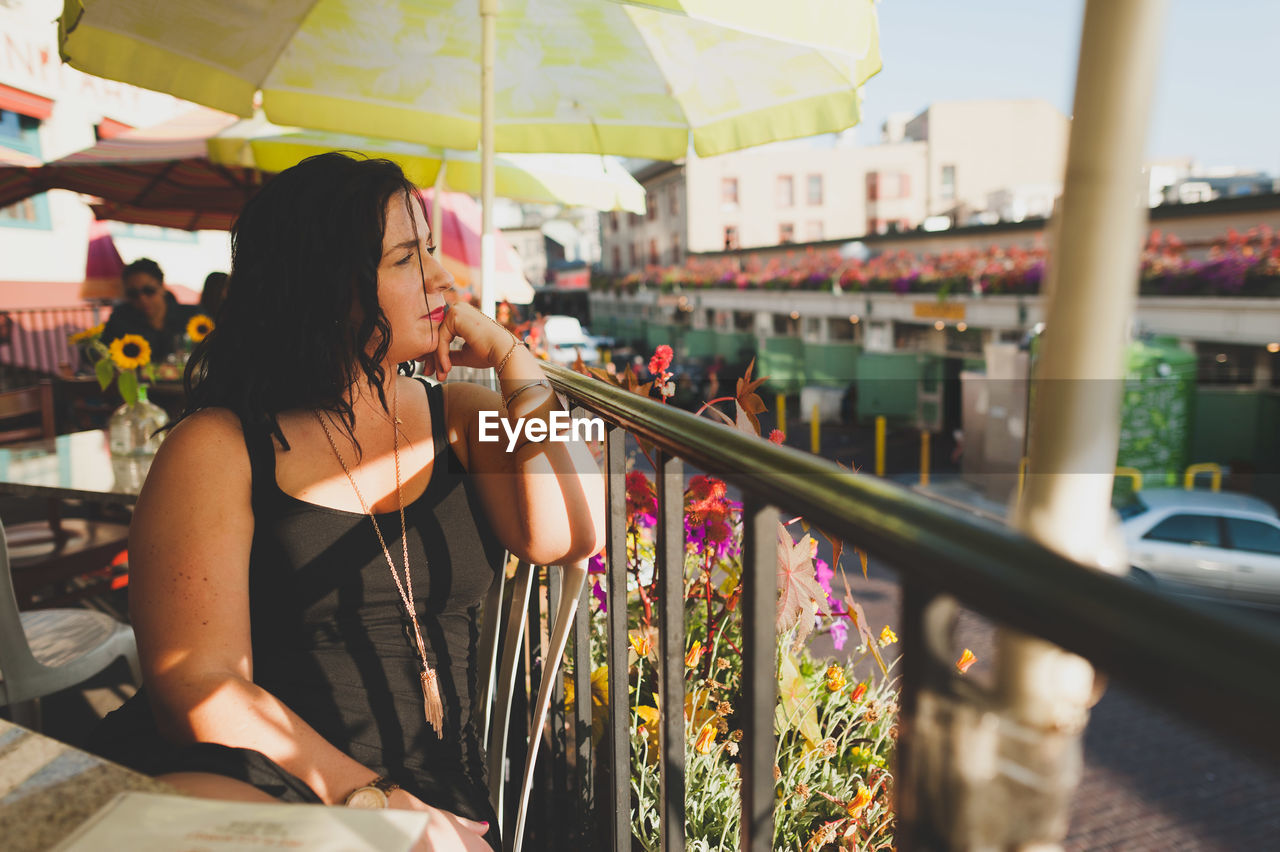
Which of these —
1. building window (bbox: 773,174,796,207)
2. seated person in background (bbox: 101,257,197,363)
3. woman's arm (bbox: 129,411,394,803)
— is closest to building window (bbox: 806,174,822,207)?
building window (bbox: 773,174,796,207)

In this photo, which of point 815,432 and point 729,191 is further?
point 729,191

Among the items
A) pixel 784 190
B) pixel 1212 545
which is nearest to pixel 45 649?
pixel 1212 545

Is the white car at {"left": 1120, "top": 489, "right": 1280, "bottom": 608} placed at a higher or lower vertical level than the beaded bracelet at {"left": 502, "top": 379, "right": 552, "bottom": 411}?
lower

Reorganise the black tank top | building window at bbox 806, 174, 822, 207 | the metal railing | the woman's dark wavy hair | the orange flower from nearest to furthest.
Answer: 1. the metal railing
2. the black tank top
3. the woman's dark wavy hair
4. the orange flower
5. building window at bbox 806, 174, 822, 207

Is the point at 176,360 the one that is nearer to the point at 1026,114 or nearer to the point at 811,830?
the point at 811,830

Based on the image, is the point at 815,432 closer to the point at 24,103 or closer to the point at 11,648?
the point at 24,103

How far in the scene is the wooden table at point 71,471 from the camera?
2.67 metres

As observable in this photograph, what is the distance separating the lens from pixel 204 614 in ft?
4.14

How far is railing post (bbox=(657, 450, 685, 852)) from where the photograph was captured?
1.01 metres

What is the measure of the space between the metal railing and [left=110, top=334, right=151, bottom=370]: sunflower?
2.64m

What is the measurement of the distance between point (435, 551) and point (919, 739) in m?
1.20

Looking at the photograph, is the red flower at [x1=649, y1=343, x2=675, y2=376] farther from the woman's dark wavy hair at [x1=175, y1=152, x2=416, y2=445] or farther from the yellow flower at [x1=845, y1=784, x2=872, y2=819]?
the yellow flower at [x1=845, y1=784, x2=872, y2=819]

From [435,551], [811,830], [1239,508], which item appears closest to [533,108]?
[435,551]

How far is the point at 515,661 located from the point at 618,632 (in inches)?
14.4
